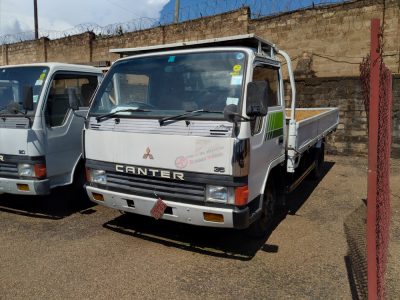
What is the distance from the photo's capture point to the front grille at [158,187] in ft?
13.0

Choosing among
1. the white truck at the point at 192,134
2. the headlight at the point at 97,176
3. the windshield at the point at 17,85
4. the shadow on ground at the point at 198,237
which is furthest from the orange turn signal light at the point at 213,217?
the windshield at the point at 17,85

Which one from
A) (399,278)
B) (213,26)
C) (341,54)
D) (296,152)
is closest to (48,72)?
(296,152)

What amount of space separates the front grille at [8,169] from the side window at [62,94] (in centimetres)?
72

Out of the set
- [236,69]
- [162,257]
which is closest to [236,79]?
[236,69]

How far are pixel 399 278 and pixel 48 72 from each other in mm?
4967

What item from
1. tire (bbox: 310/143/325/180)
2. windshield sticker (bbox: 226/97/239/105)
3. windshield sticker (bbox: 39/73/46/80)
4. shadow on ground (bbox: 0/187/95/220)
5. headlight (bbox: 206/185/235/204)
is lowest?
shadow on ground (bbox: 0/187/95/220)

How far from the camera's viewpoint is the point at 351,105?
10.6m

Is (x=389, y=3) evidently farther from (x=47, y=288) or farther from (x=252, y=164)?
(x=47, y=288)

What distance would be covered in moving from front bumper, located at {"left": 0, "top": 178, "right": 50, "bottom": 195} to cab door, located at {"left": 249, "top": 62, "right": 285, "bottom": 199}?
2.81 metres

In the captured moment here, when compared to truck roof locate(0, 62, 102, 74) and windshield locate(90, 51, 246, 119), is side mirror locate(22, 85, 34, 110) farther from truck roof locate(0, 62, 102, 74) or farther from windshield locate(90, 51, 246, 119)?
windshield locate(90, 51, 246, 119)

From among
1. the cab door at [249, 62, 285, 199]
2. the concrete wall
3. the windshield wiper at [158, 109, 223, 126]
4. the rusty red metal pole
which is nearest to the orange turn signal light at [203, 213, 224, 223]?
the cab door at [249, 62, 285, 199]

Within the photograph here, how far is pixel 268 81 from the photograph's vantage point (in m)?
4.75

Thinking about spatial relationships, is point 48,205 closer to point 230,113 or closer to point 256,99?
point 230,113

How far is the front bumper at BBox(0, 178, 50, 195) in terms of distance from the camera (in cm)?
513
